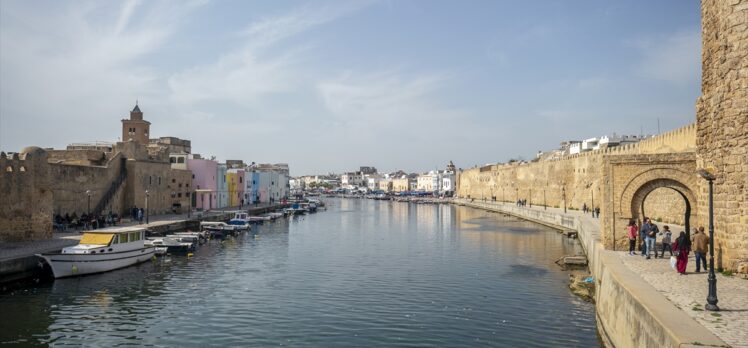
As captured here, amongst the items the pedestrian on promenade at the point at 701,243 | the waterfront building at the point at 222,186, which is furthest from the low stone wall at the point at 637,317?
the waterfront building at the point at 222,186

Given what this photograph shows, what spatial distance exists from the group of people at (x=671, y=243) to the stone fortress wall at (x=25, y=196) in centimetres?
2768

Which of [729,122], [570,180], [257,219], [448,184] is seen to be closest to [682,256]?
[729,122]

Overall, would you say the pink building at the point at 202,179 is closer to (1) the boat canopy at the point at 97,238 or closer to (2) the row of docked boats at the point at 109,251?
(2) the row of docked boats at the point at 109,251

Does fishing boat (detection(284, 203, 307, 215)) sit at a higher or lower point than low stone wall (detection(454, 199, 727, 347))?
lower

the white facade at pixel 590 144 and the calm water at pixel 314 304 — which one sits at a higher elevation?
the white facade at pixel 590 144

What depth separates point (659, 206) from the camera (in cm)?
3456

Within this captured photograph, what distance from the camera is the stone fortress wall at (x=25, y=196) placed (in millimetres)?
26016

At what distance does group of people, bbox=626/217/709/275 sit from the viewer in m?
14.8

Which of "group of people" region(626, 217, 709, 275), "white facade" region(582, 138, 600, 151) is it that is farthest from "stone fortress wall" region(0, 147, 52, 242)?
"white facade" region(582, 138, 600, 151)

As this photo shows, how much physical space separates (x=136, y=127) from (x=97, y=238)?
47421 millimetres

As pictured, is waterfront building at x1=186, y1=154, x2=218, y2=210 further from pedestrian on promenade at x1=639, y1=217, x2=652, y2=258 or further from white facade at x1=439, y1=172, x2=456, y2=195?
white facade at x1=439, y1=172, x2=456, y2=195

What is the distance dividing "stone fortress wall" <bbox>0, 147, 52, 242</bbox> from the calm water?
18.9 feet

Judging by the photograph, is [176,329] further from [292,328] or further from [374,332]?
[374,332]

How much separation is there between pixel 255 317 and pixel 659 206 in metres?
28.0
